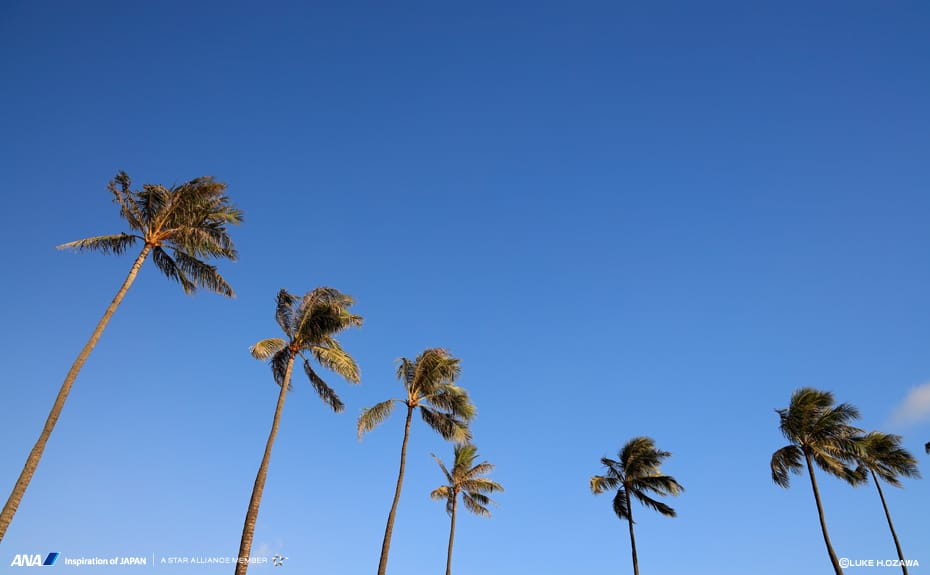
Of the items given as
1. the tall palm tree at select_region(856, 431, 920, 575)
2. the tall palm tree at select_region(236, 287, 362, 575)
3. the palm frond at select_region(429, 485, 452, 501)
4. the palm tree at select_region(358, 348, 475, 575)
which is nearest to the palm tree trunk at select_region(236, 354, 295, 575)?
the tall palm tree at select_region(236, 287, 362, 575)

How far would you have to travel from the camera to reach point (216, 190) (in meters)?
25.2

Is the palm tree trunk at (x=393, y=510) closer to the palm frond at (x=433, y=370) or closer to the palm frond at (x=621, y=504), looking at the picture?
the palm frond at (x=433, y=370)

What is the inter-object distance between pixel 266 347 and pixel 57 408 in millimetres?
8769

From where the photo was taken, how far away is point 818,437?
3178 cm

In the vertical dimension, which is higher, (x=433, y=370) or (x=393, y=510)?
(x=433, y=370)

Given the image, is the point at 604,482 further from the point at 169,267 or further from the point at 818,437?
the point at 169,267

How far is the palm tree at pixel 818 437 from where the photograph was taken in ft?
103

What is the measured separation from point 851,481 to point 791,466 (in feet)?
13.2

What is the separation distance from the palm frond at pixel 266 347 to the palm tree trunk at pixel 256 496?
1083mm

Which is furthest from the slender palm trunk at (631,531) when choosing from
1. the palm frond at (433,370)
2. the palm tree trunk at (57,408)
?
the palm tree trunk at (57,408)

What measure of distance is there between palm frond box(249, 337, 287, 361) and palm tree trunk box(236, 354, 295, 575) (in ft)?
3.55

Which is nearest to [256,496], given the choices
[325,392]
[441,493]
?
[325,392]

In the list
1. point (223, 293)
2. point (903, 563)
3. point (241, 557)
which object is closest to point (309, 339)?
point (223, 293)

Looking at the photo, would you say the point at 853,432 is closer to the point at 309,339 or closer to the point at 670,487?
the point at 670,487
